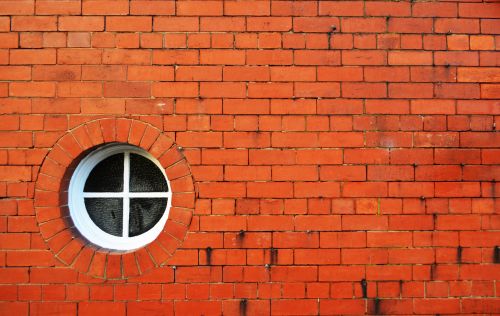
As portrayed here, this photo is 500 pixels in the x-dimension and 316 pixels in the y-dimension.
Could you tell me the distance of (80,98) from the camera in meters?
2.57

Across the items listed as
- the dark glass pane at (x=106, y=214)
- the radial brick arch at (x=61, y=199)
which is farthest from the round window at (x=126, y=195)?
the radial brick arch at (x=61, y=199)

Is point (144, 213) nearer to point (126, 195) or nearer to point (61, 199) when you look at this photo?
point (126, 195)

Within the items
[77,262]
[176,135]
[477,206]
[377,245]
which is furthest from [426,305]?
[77,262]

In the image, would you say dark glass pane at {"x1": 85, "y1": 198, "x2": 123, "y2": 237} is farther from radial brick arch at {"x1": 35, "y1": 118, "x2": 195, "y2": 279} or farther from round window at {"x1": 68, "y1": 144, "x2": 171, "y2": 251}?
radial brick arch at {"x1": 35, "y1": 118, "x2": 195, "y2": 279}

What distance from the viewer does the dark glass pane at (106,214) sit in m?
2.74

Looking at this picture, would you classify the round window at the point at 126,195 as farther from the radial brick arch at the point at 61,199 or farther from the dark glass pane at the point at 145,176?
the radial brick arch at the point at 61,199

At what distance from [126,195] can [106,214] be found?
0.19 m

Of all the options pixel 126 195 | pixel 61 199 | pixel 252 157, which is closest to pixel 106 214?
pixel 126 195

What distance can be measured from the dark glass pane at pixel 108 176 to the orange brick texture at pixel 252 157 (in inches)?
8.8

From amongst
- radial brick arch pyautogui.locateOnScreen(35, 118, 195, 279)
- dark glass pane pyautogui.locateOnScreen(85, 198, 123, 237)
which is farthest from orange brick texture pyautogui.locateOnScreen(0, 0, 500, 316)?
dark glass pane pyautogui.locateOnScreen(85, 198, 123, 237)

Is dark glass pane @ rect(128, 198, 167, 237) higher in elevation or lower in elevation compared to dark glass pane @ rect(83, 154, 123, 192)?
lower

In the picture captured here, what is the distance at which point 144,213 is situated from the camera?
2750 mm

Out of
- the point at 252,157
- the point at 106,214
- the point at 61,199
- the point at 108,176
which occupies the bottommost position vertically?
the point at 106,214

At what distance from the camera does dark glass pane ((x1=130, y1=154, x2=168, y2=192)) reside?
2740 millimetres
